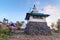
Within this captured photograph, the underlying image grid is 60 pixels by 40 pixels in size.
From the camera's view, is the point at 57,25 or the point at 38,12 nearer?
the point at 38,12

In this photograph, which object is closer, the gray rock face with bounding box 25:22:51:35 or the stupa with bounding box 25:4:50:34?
the gray rock face with bounding box 25:22:51:35

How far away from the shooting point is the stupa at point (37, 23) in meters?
19.9

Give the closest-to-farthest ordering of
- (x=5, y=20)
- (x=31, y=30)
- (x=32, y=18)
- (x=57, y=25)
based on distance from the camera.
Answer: (x=31, y=30) → (x=32, y=18) → (x=5, y=20) → (x=57, y=25)

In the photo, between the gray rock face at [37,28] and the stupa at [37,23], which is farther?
the stupa at [37,23]

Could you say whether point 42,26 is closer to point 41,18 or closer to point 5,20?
point 41,18

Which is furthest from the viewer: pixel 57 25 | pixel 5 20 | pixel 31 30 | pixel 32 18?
pixel 57 25

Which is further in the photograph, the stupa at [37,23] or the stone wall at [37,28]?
the stupa at [37,23]

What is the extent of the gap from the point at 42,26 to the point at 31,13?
264 centimetres

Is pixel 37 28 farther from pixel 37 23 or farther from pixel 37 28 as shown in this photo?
pixel 37 23

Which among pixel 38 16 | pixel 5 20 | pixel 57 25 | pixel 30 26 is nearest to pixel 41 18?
pixel 38 16

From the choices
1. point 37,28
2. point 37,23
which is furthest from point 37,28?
point 37,23

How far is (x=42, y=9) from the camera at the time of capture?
70.8ft

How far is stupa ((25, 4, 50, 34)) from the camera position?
19920 mm

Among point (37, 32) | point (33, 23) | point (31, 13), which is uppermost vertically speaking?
→ point (31, 13)
